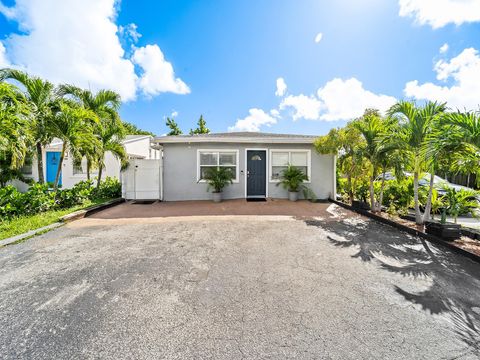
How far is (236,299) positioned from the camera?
2.21 meters

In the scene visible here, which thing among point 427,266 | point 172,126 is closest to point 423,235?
point 427,266

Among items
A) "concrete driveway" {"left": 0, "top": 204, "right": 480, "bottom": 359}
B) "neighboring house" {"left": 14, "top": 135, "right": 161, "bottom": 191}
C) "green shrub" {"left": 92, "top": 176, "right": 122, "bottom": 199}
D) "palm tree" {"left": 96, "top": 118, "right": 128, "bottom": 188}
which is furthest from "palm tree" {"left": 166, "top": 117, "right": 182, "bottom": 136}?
"concrete driveway" {"left": 0, "top": 204, "right": 480, "bottom": 359}

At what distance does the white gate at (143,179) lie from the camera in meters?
8.35

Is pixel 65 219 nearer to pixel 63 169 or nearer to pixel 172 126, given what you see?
pixel 63 169

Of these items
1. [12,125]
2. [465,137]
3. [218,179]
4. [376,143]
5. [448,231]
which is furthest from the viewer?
[218,179]

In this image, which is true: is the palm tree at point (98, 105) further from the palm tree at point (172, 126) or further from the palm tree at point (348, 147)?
the palm tree at point (172, 126)

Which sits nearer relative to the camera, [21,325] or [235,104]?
[21,325]

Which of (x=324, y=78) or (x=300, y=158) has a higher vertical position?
(x=324, y=78)

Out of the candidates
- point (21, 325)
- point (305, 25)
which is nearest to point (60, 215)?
point (21, 325)

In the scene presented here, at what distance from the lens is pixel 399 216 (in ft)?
18.5

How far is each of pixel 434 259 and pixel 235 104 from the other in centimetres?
1495

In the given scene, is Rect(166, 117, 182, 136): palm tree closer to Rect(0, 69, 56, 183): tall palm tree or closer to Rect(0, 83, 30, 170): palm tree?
Rect(0, 69, 56, 183): tall palm tree

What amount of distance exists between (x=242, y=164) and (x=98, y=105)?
626cm

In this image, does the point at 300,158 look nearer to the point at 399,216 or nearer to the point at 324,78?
the point at 399,216
